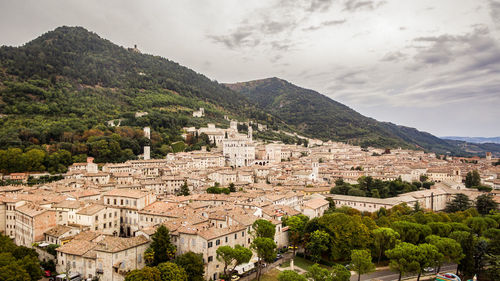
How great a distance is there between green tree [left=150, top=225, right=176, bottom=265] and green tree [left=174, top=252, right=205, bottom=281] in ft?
3.28

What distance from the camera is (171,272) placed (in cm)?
2212

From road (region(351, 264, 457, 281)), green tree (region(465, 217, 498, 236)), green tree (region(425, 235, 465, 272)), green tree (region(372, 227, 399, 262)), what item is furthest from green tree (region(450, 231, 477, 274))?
green tree (region(465, 217, 498, 236))

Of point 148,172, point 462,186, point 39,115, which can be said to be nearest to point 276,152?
point 148,172

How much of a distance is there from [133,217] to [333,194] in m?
Answer: 32.4

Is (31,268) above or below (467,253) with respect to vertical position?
above

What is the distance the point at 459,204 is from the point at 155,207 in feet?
144

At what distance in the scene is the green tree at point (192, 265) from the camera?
23.6 m

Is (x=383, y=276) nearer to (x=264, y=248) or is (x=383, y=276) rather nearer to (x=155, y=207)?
(x=264, y=248)

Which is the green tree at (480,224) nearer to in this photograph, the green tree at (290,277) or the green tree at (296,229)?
the green tree at (296,229)

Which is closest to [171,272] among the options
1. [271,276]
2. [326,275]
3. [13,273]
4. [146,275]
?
[146,275]

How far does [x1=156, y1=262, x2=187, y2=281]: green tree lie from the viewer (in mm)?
21984

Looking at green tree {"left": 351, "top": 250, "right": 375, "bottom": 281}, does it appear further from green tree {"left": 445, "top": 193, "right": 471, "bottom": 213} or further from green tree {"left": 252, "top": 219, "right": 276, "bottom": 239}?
green tree {"left": 445, "top": 193, "right": 471, "bottom": 213}

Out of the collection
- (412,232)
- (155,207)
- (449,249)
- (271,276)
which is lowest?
(271,276)

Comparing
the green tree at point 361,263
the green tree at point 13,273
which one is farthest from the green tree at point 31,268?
the green tree at point 361,263
